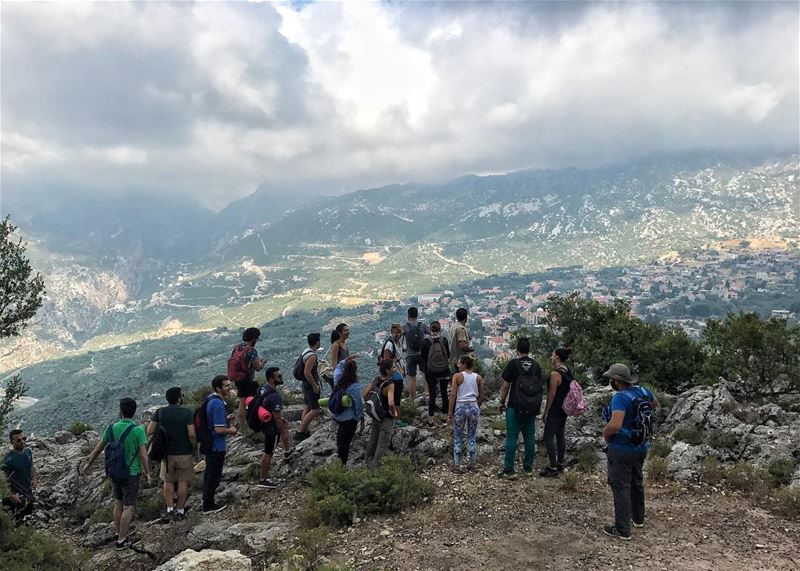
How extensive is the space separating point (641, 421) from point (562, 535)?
1.97m

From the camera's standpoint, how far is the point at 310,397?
10398 mm

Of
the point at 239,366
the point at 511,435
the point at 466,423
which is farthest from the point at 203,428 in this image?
the point at 511,435

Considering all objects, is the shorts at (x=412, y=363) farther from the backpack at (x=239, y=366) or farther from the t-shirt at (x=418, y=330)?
the backpack at (x=239, y=366)

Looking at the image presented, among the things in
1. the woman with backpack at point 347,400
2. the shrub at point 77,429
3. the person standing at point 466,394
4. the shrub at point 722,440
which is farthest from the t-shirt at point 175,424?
the shrub at point 77,429

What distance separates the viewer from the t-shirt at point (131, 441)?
7188 mm

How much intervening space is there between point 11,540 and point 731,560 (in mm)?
9908

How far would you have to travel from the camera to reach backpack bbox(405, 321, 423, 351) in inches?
432

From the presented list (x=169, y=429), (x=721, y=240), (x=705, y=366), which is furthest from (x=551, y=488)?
(x=721, y=240)

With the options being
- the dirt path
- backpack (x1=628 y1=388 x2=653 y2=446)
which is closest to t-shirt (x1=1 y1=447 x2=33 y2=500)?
the dirt path

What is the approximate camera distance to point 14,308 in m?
11.5

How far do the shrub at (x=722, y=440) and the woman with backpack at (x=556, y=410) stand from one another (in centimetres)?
329

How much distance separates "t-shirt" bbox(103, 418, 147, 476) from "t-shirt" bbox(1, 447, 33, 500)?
249 cm

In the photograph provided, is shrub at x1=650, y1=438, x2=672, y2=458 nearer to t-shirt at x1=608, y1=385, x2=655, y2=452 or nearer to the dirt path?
the dirt path

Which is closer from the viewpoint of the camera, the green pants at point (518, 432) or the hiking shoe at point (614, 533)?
the hiking shoe at point (614, 533)
